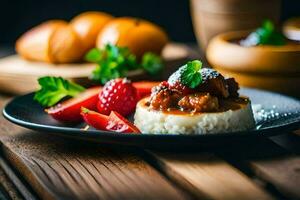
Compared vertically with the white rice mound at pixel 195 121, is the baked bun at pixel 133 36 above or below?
below

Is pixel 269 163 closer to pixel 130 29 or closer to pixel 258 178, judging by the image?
pixel 258 178

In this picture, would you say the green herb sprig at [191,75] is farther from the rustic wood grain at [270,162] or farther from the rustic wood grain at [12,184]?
the rustic wood grain at [12,184]

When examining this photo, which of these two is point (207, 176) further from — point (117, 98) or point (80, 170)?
point (117, 98)

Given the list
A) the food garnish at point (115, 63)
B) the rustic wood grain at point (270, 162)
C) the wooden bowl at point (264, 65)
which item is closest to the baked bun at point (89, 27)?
the food garnish at point (115, 63)

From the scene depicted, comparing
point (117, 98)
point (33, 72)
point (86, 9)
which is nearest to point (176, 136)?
point (117, 98)

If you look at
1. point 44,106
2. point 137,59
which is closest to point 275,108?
point 44,106
